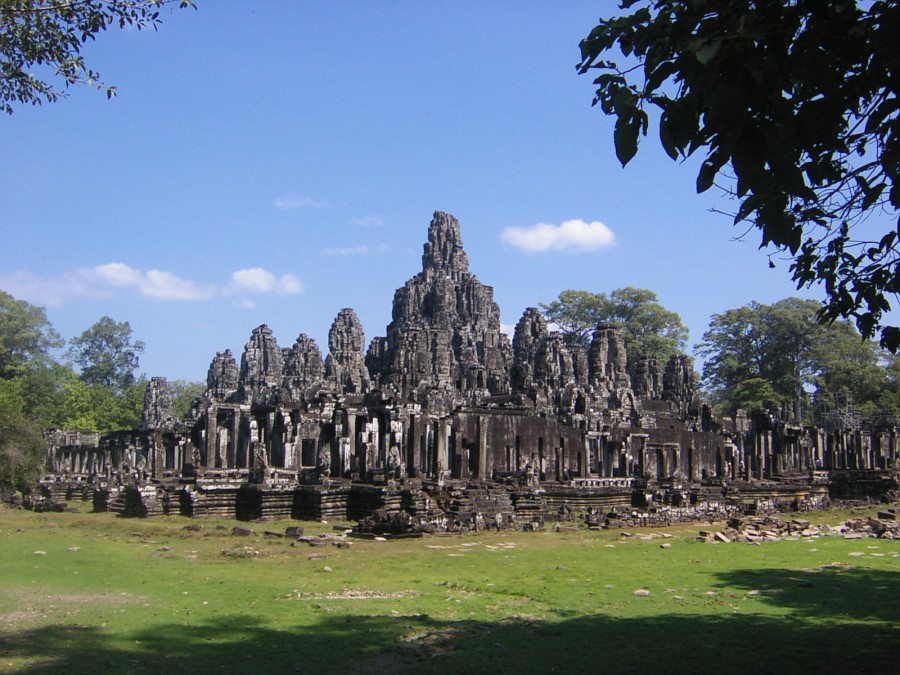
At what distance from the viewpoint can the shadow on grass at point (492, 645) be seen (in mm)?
8305

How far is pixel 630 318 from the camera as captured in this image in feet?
262

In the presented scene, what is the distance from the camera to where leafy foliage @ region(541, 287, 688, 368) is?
77.9m

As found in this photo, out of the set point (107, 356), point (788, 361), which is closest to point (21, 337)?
point (107, 356)

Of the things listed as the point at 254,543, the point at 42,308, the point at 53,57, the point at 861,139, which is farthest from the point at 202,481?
the point at 42,308

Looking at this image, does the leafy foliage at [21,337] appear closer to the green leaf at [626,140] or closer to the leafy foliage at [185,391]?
the leafy foliage at [185,391]

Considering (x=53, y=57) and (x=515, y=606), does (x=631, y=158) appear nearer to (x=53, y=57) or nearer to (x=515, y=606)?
(x=515, y=606)

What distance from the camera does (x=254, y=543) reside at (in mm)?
19000

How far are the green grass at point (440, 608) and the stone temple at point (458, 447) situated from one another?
565 centimetres

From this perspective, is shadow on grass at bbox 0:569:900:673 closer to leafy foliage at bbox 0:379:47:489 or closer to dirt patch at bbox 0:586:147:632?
dirt patch at bbox 0:586:147:632

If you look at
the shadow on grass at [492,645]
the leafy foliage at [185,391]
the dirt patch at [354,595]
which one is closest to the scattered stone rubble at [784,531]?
the shadow on grass at [492,645]

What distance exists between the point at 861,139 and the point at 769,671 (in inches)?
196

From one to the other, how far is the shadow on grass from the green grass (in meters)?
0.03

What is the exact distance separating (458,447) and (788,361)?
158ft

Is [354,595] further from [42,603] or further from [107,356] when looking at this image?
[107,356]
